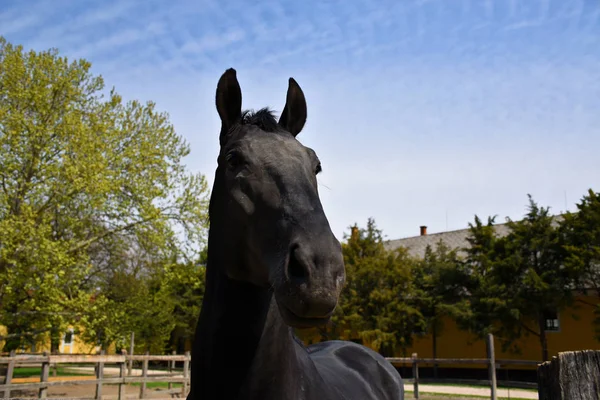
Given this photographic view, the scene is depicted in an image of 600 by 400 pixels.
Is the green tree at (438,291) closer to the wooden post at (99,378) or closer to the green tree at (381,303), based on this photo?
the green tree at (381,303)

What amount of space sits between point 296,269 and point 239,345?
566 mm

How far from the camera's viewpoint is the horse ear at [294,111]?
8.67ft

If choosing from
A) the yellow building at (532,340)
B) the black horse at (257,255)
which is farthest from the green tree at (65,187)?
the black horse at (257,255)

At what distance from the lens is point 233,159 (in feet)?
7.63

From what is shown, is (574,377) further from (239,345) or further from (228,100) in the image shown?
(228,100)

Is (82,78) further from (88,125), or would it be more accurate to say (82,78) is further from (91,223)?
(91,223)

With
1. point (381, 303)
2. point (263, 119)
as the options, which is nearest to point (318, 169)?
point (263, 119)

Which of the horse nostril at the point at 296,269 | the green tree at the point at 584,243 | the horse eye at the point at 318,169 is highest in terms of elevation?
the green tree at the point at 584,243

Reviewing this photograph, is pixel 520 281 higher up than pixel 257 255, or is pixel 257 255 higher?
pixel 520 281

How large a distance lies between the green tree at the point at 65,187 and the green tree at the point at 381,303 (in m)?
10.2

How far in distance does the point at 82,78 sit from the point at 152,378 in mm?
10770

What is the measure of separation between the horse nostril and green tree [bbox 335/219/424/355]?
24201 millimetres

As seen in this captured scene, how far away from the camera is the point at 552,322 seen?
2584 centimetres

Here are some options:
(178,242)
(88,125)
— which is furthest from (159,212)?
(88,125)
